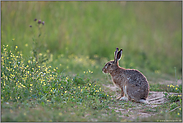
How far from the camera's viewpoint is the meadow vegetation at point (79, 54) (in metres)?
5.16

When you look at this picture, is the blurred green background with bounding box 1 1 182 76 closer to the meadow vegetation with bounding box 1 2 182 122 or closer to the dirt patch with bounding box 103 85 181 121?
the meadow vegetation with bounding box 1 2 182 122

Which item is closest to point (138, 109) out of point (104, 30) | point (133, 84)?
point (133, 84)

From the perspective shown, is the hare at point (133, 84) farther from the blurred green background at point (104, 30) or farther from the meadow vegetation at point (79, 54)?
the blurred green background at point (104, 30)

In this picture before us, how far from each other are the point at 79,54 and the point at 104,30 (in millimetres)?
3027

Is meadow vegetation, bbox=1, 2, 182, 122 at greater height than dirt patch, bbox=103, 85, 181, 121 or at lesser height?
greater

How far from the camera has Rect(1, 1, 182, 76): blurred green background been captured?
37.9ft

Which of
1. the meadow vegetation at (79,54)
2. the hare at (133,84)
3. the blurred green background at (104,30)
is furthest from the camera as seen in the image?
the blurred green background at (104,30)

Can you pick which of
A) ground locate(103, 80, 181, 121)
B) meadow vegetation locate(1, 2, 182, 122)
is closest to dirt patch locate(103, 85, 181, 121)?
ground locate(103, 80, 181, 121)

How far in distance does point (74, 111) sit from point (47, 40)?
766cm

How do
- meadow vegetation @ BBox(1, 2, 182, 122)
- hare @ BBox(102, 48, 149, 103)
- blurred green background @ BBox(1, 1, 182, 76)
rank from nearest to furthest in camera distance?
meadow vegetation @ BBox(1, 2, 182, 122), hare @ BBox(102, 48, 149, 103), blurred green background @ BBox(1, 1, 182, 76)

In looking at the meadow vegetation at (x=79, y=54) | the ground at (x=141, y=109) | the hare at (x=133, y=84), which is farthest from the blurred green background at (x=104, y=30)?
the ground at (x=141, y=109)

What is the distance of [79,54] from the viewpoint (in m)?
12.2

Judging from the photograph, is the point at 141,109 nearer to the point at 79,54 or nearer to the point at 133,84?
the point at 133,84

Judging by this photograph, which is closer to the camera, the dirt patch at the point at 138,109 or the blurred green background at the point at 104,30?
the dirt patch at the point at 138,109
